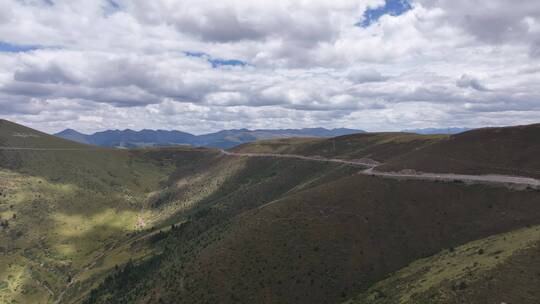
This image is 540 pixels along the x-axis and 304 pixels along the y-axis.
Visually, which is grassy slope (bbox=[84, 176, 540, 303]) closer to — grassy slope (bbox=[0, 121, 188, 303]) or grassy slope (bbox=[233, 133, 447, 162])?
grassy slope (bbox=[233, 133, 447, 162])

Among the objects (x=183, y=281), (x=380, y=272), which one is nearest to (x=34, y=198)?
(x=183, y=281)

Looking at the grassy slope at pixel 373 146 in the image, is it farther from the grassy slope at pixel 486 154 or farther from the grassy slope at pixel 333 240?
the grassy slope at pixel 333 240

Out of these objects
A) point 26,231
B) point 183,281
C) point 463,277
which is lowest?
point 26,231

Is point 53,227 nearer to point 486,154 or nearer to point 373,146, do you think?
point 373,146

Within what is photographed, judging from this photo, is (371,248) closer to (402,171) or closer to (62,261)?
(402,171)

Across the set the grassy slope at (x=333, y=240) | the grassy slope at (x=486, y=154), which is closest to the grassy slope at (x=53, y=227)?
the grassy slope at (x=333, y=240)

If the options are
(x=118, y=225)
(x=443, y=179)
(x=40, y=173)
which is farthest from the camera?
(x=40, y=173)

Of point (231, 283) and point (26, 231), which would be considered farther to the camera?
point (26, 231)

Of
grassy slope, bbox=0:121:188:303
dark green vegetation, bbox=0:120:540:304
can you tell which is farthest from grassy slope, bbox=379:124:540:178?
grassy slope, bbox=0:121:188:303

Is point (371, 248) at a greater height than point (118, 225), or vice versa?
point (371, 248)
